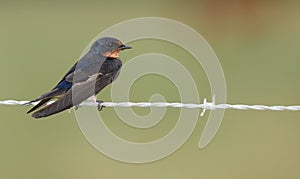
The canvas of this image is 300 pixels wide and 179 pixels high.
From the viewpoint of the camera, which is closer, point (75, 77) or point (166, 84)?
point (75, 77)

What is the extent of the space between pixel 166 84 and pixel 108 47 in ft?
8.23

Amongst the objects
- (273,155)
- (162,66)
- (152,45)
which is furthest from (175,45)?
(273,155)

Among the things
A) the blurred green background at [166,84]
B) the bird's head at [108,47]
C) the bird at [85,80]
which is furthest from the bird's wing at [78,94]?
the blurred green background at [166,84]

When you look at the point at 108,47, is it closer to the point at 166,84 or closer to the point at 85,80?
the point at 85,80

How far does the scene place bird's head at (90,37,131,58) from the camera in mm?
2520

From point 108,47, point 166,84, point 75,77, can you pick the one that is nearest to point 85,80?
point 75,77

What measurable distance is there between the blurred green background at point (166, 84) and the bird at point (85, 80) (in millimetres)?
1506

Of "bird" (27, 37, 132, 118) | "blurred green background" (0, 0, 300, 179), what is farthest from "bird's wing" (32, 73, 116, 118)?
"blurred green background" (0, 0, 300, 179)

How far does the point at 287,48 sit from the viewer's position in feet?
18.3

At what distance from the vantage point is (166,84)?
198 inches

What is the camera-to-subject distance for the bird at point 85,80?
220 centimetres

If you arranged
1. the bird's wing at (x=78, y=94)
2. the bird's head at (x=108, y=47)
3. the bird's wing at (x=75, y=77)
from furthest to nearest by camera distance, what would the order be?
1. the bird's head at (x=108, y=47)
2. the bird's wing at (x=75, y=77)
3. the bird's wing at (x=78, y=94)

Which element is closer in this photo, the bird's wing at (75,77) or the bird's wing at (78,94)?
the bird's wing at (78,94)

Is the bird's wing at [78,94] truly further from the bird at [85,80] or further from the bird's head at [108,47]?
the bird's head at [108,47]
